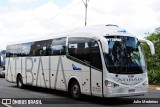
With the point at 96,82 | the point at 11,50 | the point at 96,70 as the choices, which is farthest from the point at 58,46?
the point at 11,50

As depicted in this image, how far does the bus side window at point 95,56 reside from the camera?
13938 millimetres

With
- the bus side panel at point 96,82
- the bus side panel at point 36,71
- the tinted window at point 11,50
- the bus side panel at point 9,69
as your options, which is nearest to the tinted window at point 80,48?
the bus side panel at point 96,82

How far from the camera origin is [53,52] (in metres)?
17.9

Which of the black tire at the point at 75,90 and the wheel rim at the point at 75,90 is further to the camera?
the wheel rim at the point at 75,90

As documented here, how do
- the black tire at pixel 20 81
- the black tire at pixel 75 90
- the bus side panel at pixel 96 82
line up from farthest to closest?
the black tire at pixel 20 81 < the black tire at pixel 75 90 < the bus side panel at pixel 96 82

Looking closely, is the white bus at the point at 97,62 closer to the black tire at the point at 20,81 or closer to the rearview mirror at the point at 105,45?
the rearview mirror at the point at 105,45

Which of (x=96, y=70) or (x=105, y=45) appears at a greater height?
(x=105, y=45)

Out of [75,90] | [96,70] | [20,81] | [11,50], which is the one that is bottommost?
[20,81]

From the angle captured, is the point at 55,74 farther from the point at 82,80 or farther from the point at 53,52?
the point at 82,80

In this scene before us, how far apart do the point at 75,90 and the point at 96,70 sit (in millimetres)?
2110

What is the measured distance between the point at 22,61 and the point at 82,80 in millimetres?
7683

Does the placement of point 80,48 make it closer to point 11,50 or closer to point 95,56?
point 95,56

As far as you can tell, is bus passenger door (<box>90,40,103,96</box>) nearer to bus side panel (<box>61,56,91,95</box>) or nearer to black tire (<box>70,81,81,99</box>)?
bus side panel (<box>61,56,91,95</box>)

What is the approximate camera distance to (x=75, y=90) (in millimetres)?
15797
